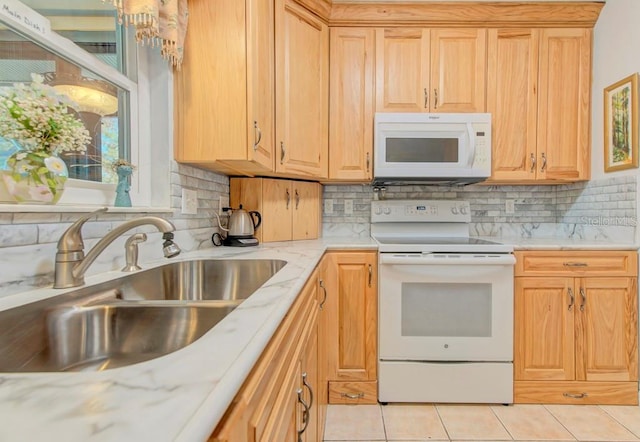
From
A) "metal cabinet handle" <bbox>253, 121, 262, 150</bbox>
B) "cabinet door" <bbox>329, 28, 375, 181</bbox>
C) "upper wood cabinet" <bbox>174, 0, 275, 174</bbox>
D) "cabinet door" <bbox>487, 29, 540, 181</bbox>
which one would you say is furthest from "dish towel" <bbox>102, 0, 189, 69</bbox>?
"cabinet door" <bbox>487, 29, 540, 181</bbox>

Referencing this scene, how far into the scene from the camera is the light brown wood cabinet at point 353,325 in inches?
75.8

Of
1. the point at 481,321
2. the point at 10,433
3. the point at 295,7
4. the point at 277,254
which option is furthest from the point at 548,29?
the point at 10,433

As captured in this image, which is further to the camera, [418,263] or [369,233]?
[369,233]

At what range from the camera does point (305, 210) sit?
2.34 m

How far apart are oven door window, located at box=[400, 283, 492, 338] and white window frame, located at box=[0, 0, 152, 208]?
1440 millimetres

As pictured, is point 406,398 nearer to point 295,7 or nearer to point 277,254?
point 277,254

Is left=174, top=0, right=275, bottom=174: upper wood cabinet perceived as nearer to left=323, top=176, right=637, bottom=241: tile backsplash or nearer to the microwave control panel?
left=323, top=176, right=637, bottom=241: tile backsplash

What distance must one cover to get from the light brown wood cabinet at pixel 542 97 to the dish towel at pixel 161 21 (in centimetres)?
180

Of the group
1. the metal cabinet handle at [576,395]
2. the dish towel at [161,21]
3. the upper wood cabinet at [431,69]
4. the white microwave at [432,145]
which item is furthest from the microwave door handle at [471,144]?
the dish towel at [161,21]

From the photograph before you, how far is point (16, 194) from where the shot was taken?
89cm

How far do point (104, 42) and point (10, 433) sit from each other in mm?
1453

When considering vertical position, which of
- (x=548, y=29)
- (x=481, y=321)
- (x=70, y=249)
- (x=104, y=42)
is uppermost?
(x=548, y=29)

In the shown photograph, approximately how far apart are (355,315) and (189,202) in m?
1.07

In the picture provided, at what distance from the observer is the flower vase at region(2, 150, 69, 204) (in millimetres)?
881
